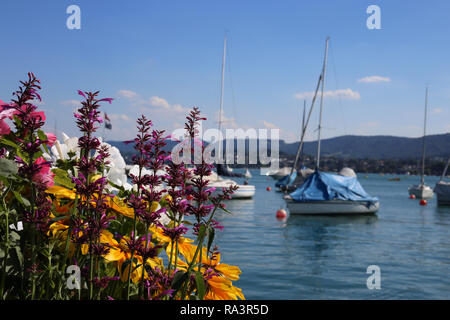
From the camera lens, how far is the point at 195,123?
1125mm

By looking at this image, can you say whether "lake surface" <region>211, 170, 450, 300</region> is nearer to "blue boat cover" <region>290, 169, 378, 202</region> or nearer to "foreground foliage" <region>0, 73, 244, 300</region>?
"blue boat cover" <region>290, 169, 378, 202</region>

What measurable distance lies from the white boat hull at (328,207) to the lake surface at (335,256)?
41 cm

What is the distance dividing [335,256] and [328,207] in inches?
371

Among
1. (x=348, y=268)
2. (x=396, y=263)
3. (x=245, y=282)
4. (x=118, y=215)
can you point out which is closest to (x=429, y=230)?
(x=396, y=263)

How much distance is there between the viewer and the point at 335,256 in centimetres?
1465

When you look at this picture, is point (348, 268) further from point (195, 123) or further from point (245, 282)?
point (195, 123)

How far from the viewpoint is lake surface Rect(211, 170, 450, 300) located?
10.4m

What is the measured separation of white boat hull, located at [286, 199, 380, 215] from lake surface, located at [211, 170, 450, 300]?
0.41m

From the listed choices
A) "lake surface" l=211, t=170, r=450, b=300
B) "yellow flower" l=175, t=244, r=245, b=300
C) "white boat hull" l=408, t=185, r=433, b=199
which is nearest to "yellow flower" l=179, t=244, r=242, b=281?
"yellow flower" l=175, t=244, r=245, b=300

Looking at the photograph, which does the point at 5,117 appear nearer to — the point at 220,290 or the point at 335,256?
the point at 220,290

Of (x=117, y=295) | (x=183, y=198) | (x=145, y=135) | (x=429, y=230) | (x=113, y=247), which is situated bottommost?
(x=429, y=230)

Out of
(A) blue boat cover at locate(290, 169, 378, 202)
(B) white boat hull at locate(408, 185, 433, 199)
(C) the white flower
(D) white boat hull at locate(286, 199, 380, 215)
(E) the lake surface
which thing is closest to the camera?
(C) the white flower
